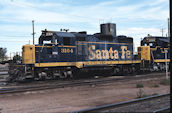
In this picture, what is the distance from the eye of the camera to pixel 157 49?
21.8 m

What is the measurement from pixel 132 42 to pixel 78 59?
6505 millimetres

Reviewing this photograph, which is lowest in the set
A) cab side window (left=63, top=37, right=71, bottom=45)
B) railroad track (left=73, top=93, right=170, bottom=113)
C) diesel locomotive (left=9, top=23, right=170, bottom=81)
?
railroad track (left=73, top=93, right=170, bottom=113)

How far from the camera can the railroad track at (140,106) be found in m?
5.97

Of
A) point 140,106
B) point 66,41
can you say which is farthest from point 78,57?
point 140,106

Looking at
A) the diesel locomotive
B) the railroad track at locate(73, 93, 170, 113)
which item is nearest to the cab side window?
the diesel locomotive

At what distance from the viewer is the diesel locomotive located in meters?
14.4

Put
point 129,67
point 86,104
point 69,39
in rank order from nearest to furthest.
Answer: point 86,104 < point 69,39 < point 129,67

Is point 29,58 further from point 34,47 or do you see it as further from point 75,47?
point 75,47

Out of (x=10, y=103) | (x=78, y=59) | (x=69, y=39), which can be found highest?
(x=69, y=39)

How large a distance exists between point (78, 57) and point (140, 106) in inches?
385

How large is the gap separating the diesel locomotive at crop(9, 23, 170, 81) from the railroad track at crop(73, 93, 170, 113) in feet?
28.9

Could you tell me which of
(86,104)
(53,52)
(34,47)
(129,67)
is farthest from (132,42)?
(86,104)

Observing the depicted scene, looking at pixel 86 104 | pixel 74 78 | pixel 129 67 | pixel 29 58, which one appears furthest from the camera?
pixel 129 67

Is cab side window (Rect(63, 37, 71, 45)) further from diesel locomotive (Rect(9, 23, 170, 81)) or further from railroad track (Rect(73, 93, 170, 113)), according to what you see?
railroad track (Rect(73, 93, 170, 113))
